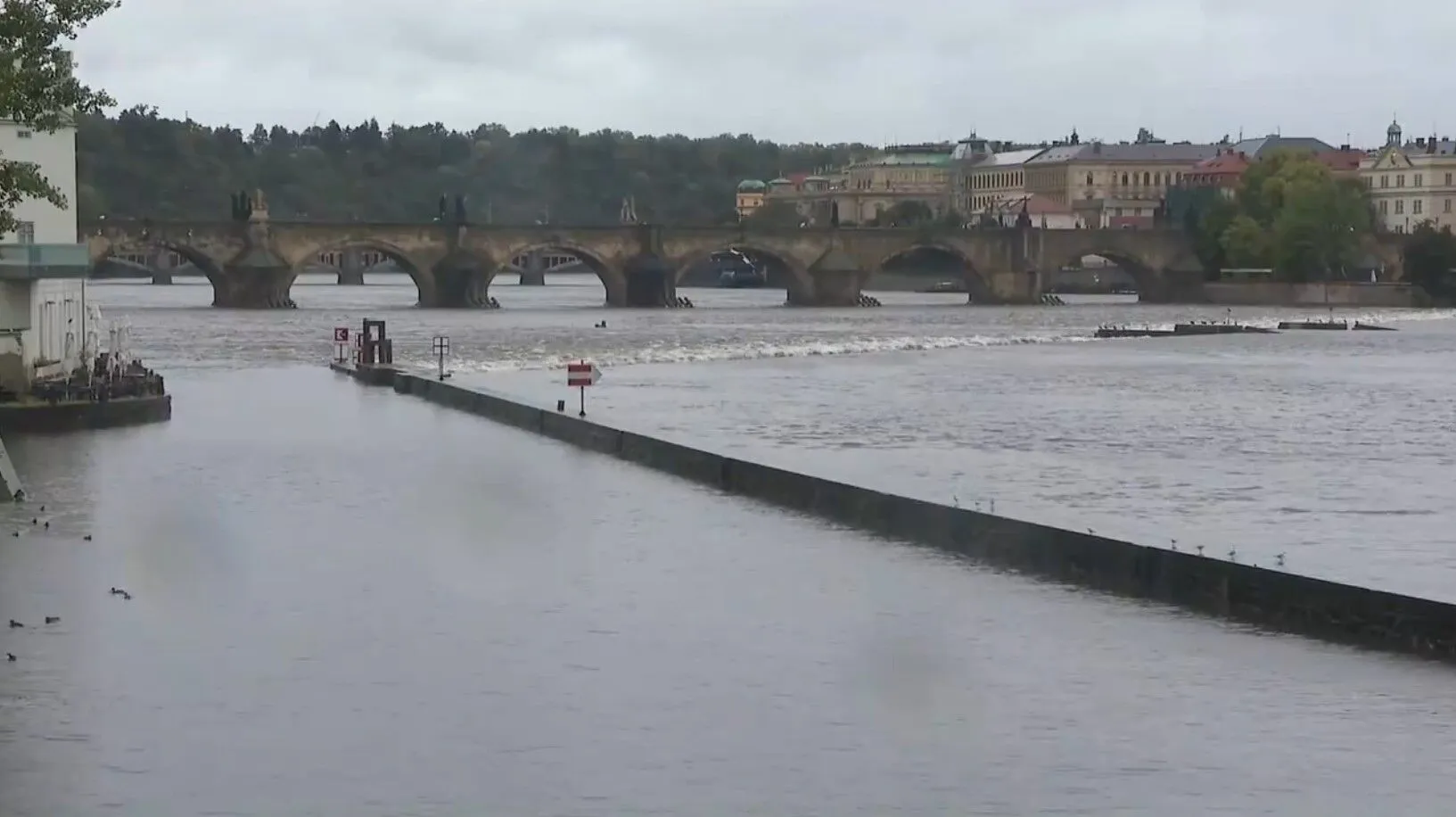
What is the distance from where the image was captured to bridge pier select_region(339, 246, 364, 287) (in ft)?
577

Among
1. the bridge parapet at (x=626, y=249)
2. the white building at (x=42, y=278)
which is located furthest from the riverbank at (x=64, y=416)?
the bridge parapet at (x=626, y=249)

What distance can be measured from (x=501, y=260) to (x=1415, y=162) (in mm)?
73438

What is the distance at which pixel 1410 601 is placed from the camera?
Answer: 18203mm

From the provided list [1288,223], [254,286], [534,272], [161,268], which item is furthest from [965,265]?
[161,268]

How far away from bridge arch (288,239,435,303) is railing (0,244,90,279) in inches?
3071

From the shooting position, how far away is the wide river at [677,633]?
14.6 metres

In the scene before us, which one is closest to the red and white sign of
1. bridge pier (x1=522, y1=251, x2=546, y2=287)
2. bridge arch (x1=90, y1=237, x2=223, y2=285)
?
bridge arch (x1=90, y1=237, x2=223, y2=285)

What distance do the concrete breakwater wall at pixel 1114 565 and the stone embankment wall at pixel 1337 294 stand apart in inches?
3801

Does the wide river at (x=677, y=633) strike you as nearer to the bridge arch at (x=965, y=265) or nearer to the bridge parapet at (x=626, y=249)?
the bridge parapet at (x=626, y=249)

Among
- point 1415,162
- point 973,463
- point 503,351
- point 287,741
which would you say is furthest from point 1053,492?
point 1415,162

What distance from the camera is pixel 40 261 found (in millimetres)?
36500

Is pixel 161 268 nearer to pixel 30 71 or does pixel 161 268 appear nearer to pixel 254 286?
pixel 254 286

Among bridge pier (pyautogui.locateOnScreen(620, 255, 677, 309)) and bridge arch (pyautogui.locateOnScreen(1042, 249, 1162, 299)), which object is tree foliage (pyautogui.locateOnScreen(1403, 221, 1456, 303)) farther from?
bridge pier (pyautogui.locateOnScreen(620, 255, 677, 309))

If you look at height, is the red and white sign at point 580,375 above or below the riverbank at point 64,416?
above
